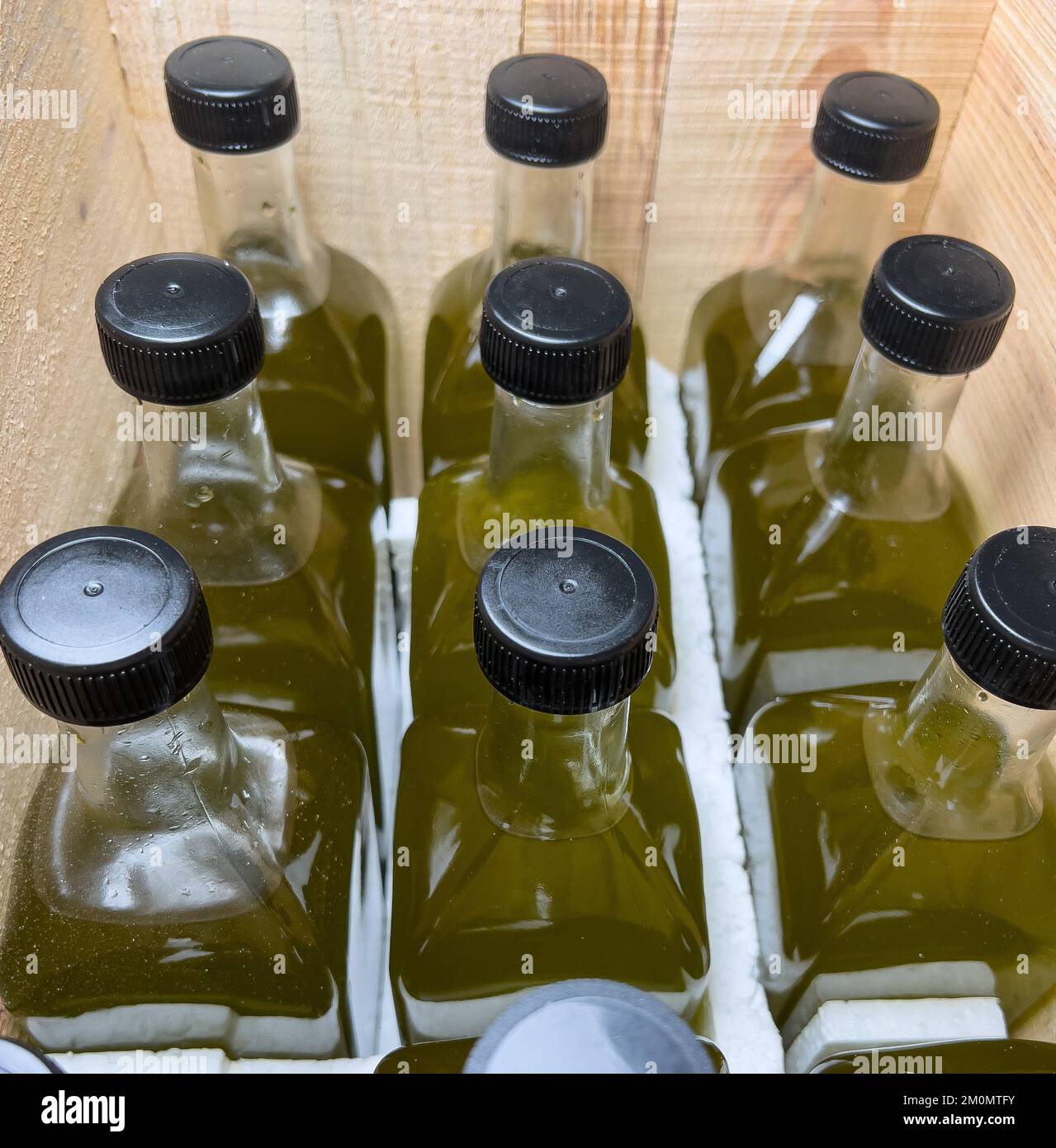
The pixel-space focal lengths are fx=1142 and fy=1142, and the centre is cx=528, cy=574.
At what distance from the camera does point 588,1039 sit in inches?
9.9

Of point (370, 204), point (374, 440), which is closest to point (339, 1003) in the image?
point (374, 440)

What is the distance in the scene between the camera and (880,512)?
24.0 inches

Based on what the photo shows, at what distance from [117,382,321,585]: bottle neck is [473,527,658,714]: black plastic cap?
184mm

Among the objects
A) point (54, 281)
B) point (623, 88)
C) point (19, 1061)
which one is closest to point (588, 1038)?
point (19, 1061)

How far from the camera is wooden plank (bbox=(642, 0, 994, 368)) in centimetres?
67

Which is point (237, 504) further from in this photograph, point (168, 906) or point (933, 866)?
point (933, 866)

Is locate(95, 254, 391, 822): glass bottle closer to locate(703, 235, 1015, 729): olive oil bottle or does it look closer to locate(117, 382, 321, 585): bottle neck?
locate(117, 382, 321, 585): bottle neck

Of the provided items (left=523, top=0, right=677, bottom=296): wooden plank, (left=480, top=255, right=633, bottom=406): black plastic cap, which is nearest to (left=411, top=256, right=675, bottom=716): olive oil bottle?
(left=480, top=255, right=633, bottom=406): black plastic cap

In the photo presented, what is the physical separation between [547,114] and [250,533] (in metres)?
0.26

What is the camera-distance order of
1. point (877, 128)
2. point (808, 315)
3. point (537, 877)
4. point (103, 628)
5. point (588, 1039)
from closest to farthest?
1. point (588, 1039)
2. point (103, 628)
3. point (537, 877)
4. point (877, 128)
5. point (808, 315)

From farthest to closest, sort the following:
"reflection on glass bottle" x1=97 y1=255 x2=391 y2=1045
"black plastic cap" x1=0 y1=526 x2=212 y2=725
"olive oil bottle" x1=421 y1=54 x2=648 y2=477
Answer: "olive oil bottle" x1=421 y1=54 x2=648 y2=477 < "reflection on glass bottle" x1=97 y1=255 x2=391 y2=1045 < "black plastic cap" x1=0 y1=526 x2=212 y2=725

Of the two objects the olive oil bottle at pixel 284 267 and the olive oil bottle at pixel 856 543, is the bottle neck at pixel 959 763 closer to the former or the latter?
the olive oil bottle at pixel 856 543

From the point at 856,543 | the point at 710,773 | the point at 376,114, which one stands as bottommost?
the point at 710,773

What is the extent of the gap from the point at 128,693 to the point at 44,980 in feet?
0.55
